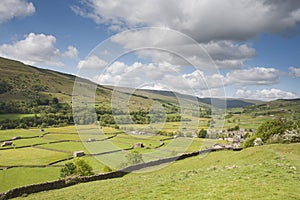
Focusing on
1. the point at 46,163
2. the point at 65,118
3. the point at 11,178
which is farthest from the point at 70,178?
the point at 65,118

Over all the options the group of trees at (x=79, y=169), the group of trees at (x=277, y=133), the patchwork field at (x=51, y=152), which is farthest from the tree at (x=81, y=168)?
the group of trees at (x=277, y=133)

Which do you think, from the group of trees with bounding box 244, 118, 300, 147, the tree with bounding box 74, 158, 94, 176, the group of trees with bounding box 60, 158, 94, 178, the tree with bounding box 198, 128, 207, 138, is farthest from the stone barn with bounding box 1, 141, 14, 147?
the group of trees with bounding box 244, 118, 300, 147

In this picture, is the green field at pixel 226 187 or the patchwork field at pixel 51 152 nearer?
the green field at pixel 226 187

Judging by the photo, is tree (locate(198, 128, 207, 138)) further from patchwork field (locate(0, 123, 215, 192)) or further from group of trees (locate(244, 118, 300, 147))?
group of trees (locate(244, 118, 300, 147))

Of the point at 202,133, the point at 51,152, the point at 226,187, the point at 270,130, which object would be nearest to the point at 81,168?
the point at 51,152

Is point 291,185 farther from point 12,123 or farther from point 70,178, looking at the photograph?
point 12,123

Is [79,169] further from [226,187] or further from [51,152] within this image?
[226,187]

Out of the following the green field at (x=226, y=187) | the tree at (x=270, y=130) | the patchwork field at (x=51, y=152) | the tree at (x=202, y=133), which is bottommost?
the patchwork field at (x=51, y=152)

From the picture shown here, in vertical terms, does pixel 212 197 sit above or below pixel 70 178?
above

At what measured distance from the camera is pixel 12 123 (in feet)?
383

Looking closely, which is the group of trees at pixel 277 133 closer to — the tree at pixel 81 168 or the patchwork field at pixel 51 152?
the patchwork field at pixel 51 152

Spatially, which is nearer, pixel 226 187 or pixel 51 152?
pixel 226 187

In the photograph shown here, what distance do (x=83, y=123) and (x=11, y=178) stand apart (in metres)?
36.3

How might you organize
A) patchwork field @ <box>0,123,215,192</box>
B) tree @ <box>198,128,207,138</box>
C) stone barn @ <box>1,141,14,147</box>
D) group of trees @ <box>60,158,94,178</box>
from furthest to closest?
1. tree @ <box>198,128,207,138</box>
2. stone barn @ <box>1,141,14,147</box>
3. patchwork field @ <box>0,123,215,192</box>
4. group of trees @ <box>60,158,94,178</box>
